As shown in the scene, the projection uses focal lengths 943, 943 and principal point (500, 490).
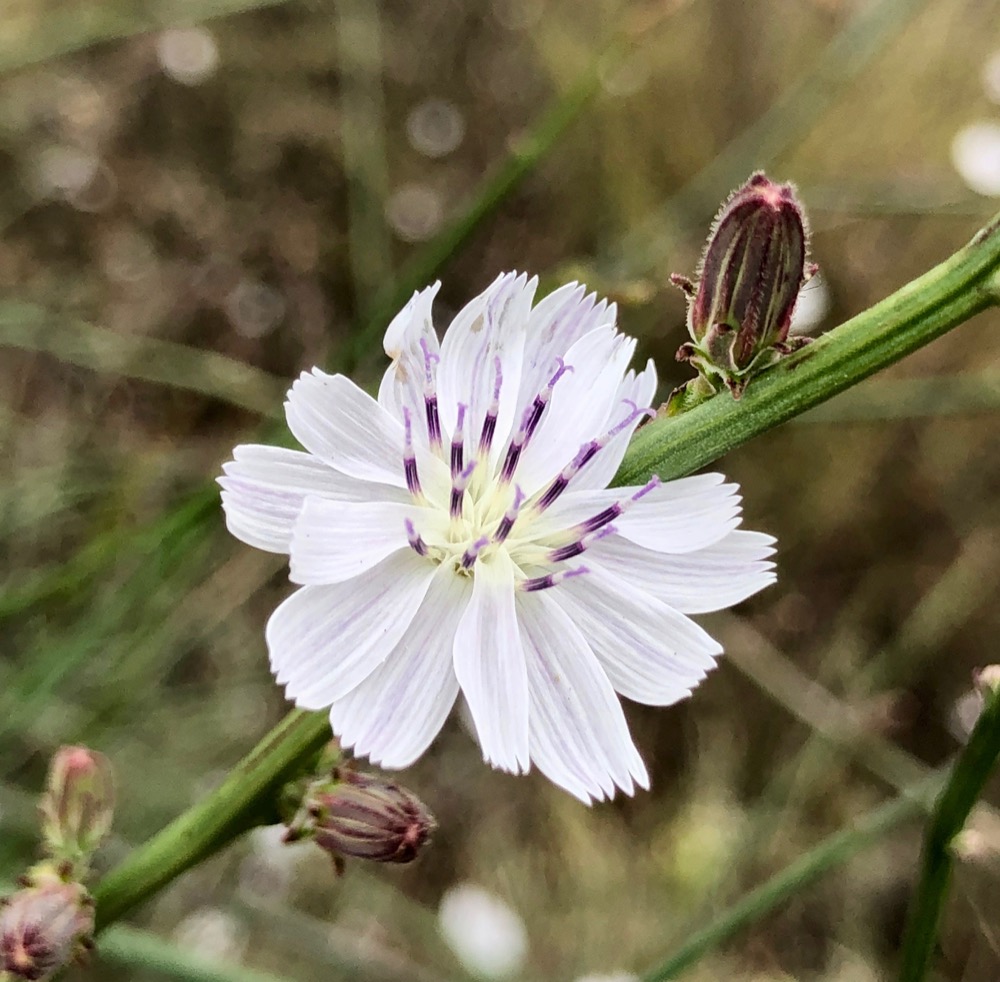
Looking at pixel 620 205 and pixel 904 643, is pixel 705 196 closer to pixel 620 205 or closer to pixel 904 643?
pixel 620 205

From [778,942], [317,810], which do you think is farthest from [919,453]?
[317,810]

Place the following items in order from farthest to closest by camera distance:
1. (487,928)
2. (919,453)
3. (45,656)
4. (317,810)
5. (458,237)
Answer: (919,453) < (487,928) < (45,656) < (458,237) < (317,810)

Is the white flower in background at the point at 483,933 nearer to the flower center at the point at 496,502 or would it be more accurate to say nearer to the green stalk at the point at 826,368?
the green stalk at the point at 826,368

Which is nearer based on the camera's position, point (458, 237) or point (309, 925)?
point (458, 237)

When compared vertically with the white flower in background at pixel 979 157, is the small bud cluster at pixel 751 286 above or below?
below

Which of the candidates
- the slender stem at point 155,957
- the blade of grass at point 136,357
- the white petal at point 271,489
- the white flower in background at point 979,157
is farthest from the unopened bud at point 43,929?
the white flower in background at point 979,157

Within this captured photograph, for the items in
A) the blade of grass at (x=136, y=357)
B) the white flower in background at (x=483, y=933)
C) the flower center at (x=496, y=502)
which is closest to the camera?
the flower center at (x=496, y=502)

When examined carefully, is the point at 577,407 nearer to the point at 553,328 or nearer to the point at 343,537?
the point at 553,328

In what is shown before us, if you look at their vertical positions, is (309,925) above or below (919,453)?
below
